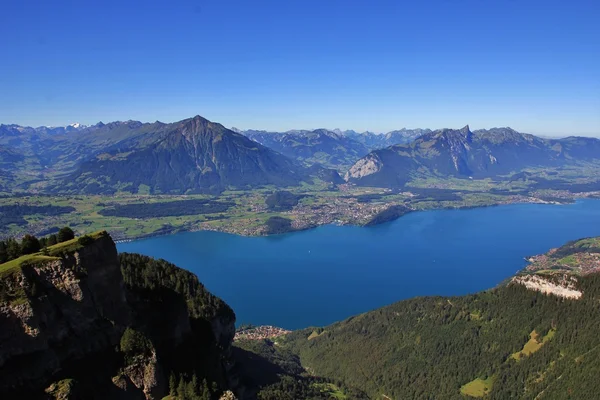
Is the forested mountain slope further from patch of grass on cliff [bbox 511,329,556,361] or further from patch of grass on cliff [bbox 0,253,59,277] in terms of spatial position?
patch of grass on cliff [bbox 0,253,59,277]

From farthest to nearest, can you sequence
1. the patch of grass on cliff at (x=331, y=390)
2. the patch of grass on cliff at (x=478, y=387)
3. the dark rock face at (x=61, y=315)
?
1. the patch of grass on cliff at (x=478, y=387)
2. the patch of grass on cliff at (x=331, y=390)
3. the dark rock face at (x=61, y=315)

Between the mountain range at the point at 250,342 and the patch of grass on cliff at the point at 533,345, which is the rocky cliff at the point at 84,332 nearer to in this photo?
the mountain range at the point at 250,342

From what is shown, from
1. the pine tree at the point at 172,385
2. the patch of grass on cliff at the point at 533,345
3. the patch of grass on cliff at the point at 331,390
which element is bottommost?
the patch of grass on cliff at the point at 331,390

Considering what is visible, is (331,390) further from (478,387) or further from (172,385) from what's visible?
(172,385)

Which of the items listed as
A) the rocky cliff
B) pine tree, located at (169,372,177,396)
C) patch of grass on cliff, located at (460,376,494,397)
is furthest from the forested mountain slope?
pine tree, located at (169,372,177,396)

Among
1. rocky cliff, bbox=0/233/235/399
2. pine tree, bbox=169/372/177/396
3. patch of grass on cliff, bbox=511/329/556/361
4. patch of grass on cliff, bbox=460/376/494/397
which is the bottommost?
patch of grass on cliff, bbox=460/376/494/397

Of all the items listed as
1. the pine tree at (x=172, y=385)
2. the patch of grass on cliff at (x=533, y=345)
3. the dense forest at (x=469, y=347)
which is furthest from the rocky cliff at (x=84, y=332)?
the patch of grass on cliff at (x=533, y=345)

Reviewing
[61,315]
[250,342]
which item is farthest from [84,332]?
[250,342]

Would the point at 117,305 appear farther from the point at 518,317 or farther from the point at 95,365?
the point at 518,317
